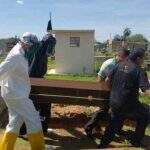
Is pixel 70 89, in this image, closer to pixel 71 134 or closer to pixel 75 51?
pixel 71 134

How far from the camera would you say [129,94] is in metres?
8.38

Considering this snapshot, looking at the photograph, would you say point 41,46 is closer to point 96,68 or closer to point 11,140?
point 11,140

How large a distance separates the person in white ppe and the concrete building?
64.7 ft

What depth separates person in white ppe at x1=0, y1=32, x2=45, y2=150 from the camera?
7676 millimetres

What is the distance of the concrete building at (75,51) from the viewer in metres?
27.9

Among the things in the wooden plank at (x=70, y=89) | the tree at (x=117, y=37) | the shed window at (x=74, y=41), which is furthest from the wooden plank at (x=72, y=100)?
the tree at (x=117, y=37)

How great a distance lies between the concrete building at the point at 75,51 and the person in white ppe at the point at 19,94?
19.7 m

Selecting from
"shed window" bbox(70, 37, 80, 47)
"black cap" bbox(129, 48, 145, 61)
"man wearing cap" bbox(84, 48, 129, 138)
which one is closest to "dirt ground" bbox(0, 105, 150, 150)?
"man wearing cap" bbox(84, 48, 129, 138)

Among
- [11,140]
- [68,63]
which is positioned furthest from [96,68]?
[11,140]

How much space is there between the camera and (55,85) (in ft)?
31.7

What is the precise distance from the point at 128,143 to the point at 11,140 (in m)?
2.33

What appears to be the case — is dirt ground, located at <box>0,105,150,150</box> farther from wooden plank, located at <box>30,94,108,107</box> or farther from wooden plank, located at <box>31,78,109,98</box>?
wooden plank, located at <box>31,78,109,98</box>

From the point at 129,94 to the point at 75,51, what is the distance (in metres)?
19.9

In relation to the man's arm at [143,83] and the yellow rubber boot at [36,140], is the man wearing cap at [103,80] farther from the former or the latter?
the yellow rubber boot at [36,140]
